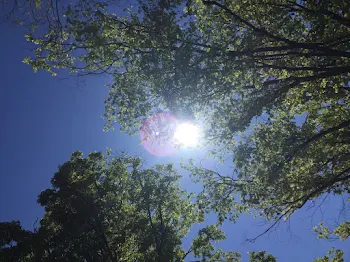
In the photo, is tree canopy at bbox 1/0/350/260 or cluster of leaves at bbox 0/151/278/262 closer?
tree canopy at bbox 1/0/350/260

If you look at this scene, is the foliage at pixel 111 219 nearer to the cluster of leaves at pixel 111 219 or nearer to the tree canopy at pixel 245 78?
the cluster of leaves at pixel 111 219

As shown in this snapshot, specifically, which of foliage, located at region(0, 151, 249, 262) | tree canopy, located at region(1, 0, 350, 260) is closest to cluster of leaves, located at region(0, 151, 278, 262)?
foliage, located at region(0, 151, 249, 262)

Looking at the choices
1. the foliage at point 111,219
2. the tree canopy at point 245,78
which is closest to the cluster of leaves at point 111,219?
the foliage at point 111,219

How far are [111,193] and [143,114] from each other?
881 centimetres

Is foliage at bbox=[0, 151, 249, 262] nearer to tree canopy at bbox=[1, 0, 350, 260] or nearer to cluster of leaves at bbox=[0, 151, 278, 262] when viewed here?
cluster of leaves at bbox=[0, 151, 278, 262]

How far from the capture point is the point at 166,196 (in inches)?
707

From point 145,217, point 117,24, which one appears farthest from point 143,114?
point 145,217

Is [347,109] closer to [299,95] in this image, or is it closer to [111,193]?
[299,95]

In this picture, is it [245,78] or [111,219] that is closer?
[245,78]

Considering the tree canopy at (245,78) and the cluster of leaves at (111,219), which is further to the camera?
the cluster of leaves at (111,219)

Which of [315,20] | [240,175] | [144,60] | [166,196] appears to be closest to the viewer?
[315,20]

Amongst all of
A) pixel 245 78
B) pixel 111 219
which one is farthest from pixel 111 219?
pixel 245 78

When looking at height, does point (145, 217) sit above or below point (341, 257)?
above

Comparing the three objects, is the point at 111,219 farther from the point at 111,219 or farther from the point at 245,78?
the point at 245,78
